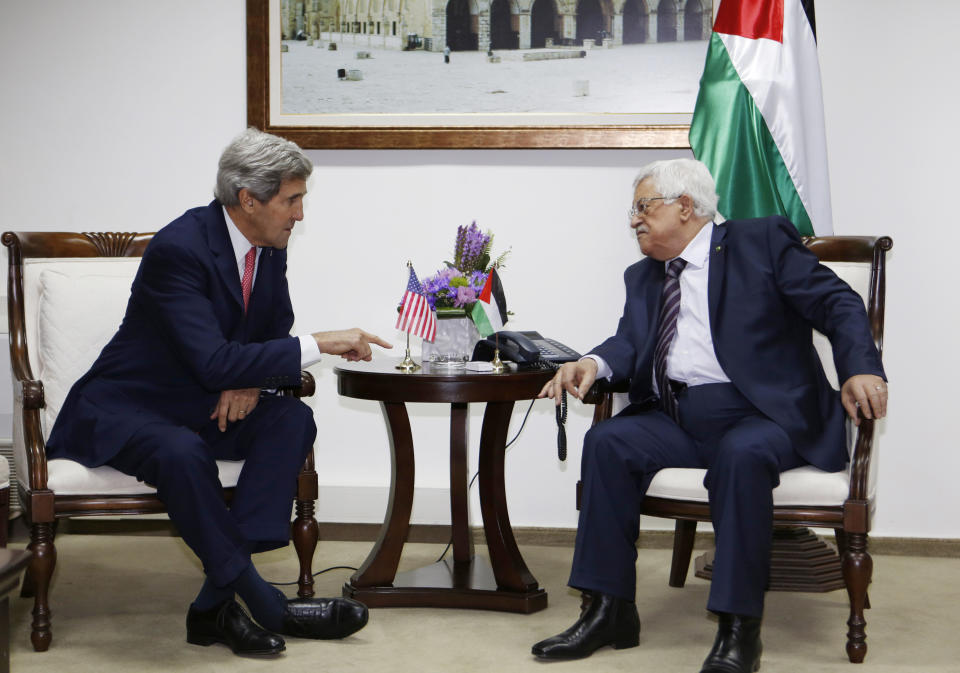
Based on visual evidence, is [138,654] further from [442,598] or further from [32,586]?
[442,598]

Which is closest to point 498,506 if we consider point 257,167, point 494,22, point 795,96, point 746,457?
point 746,457

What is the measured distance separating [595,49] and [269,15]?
1.31 metres

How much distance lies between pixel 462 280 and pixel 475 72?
46.0 inches

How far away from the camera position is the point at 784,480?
2.82m

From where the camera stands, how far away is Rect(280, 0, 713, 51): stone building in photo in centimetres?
404

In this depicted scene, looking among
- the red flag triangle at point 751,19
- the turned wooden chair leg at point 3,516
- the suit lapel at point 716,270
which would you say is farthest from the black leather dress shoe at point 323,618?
the red flag triangle at point 751,19

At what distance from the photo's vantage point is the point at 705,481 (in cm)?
279

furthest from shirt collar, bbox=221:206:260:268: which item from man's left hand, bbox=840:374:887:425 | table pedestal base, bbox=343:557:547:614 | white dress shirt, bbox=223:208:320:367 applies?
man's left hand, bbox=840:374:887:425

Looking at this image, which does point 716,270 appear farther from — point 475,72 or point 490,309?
point 475,72

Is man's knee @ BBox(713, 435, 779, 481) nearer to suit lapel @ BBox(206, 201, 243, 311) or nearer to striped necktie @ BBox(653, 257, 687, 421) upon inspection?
striped necktie @ BBox(653, 257, 687, 421)

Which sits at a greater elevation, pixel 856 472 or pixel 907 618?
pixel 856 472

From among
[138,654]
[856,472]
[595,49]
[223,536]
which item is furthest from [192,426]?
[595,49]

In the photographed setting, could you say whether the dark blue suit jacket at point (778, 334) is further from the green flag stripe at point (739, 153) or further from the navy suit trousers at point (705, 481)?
the green flag stripe at point (739, 153)

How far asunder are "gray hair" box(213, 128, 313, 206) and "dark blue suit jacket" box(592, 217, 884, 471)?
1.09 m
